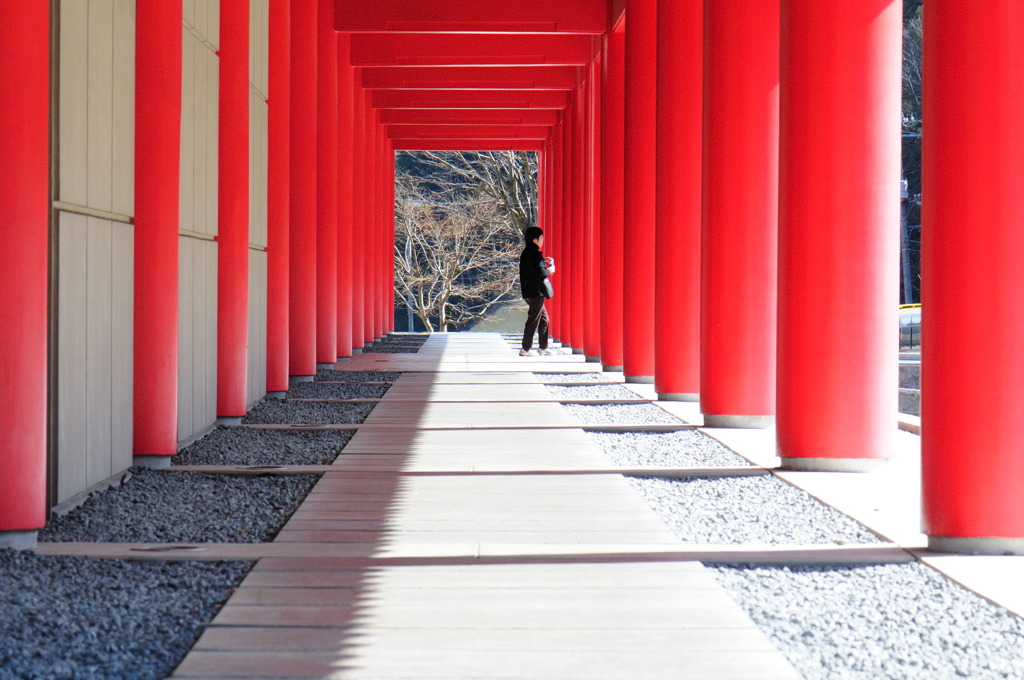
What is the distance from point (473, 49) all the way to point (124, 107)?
391 inches

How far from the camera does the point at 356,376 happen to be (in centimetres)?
1167

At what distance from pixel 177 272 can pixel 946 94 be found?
3376 mm

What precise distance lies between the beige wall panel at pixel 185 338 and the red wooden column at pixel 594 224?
7904mm

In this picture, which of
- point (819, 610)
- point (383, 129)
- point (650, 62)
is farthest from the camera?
point (383, 129)

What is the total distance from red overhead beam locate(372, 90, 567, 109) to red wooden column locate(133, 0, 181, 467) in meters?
13.7

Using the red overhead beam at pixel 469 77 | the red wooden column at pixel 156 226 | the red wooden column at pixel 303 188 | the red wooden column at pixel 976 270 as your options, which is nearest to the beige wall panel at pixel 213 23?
the red wooden column at pixel 156 226

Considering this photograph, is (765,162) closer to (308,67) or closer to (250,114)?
(250,114)

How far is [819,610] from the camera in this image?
3.06m

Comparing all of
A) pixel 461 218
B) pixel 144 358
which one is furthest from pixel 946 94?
pixel 461 218

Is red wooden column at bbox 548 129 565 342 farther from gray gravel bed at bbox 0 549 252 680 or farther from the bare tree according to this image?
gray gravel bed at bbox 0 549 252 680

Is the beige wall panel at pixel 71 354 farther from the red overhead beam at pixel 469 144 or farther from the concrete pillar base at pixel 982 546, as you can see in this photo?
the red overhead beam at pixel 469 144

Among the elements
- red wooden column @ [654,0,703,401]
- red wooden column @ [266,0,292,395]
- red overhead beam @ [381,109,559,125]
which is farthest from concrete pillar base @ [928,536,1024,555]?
red overhead beam @ [381,109,559,125]

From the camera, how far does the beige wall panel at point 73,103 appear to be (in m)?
4.24

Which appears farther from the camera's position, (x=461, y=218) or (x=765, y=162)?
(x=461, y=218)
